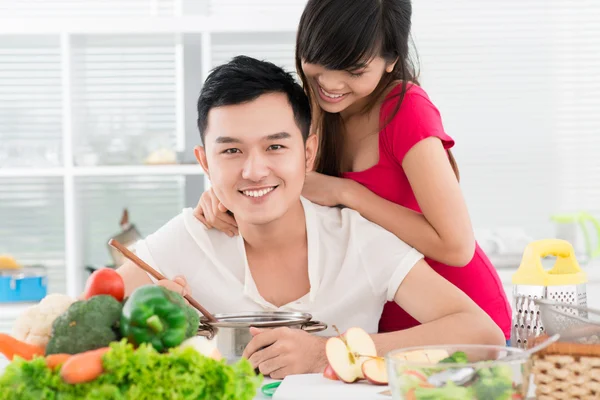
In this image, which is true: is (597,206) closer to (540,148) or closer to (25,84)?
(540,148)

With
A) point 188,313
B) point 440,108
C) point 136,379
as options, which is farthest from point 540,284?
point 440,108

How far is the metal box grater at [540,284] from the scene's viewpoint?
4.85ft

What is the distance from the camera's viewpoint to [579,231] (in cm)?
434

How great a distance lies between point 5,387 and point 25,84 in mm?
3886

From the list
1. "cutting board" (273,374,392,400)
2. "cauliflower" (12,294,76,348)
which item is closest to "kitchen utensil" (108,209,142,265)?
"cutting board" (273,374,392,400)

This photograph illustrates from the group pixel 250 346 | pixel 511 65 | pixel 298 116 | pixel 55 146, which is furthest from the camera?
pixel 511 65

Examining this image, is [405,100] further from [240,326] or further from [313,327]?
[240,326]

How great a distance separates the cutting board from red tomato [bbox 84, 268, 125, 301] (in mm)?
298

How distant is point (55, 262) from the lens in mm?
4461

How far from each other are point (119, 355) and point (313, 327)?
60 cm

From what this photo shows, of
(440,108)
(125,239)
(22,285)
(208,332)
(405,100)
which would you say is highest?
(440,108)

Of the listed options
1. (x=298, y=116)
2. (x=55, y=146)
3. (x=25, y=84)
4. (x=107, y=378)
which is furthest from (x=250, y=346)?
(x=25, y=84)

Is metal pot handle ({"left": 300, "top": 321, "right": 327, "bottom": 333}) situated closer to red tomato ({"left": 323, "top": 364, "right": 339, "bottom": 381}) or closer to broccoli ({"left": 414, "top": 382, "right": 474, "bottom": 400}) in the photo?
Result: red tomato ({"left": 323, "top": 364, "right": 339, "bottom": 381})

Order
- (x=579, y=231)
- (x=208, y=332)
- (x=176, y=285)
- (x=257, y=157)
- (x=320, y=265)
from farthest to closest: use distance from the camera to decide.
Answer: (x=579, y=231), (x=320, y=265), (x=257, y=157), (x=176, y=285), (x=208, y=332)
